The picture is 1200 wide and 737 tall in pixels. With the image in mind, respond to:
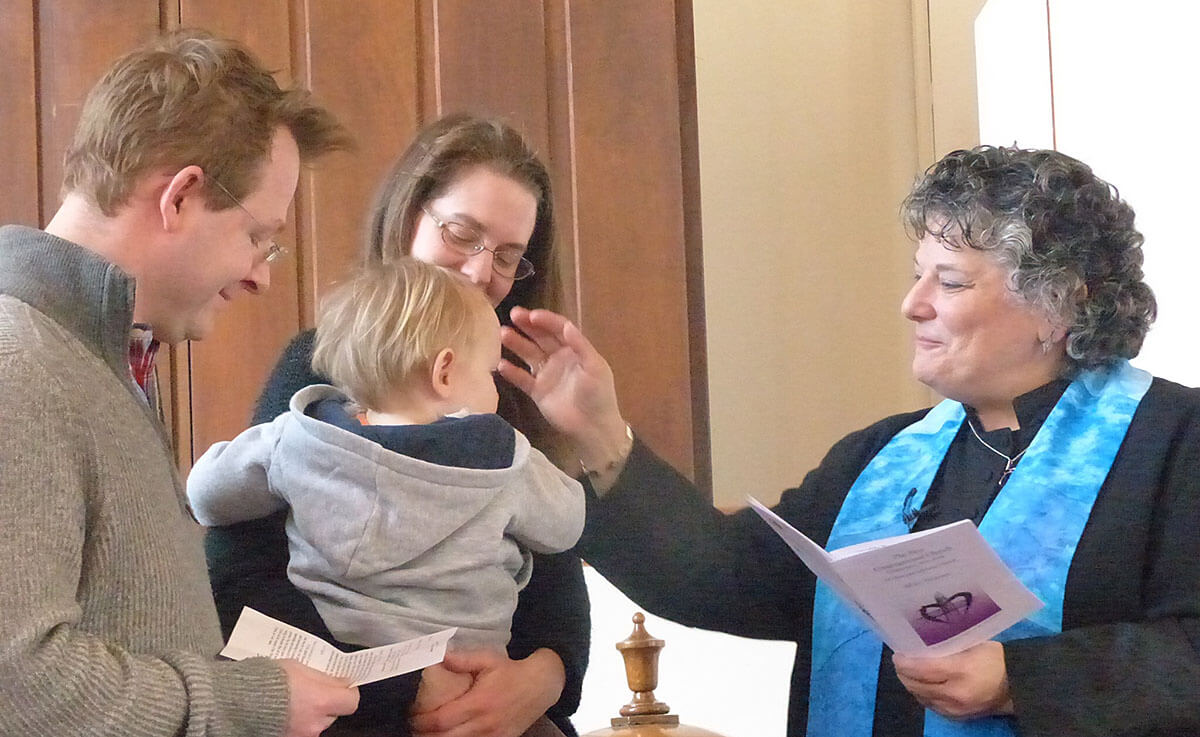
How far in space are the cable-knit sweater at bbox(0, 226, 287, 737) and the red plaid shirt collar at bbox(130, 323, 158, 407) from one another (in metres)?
0.12

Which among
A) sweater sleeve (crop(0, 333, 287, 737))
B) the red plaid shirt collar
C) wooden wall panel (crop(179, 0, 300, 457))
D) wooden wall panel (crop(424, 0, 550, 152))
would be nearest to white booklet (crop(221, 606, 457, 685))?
sweater sleeve (crop(0, 333, 287, 737))

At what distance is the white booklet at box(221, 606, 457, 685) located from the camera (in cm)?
132

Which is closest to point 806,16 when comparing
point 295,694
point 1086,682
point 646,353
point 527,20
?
point 527,20

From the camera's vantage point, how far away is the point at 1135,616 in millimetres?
1739

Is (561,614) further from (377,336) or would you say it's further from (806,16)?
(806,16)

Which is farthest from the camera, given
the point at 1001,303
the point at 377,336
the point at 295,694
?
the point at 1001,303

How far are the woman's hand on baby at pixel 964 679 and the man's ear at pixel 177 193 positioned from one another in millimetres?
1035

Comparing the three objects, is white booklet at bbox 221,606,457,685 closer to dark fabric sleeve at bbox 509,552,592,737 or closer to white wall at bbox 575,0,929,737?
dark fabric sleeve at bbox 509,552,592,737

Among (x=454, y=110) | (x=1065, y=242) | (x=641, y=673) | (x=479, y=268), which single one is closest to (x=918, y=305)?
(x=1065, y=242)

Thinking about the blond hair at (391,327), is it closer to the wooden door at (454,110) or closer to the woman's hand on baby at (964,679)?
the woman's hand on baby at (964,679)

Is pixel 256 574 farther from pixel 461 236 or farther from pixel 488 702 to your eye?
pixel 461 236

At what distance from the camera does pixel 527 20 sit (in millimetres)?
2623

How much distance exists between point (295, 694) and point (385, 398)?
1.30ft

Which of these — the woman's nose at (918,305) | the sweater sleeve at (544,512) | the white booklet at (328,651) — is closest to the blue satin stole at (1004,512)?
the woman's nose at (918,305)
